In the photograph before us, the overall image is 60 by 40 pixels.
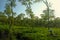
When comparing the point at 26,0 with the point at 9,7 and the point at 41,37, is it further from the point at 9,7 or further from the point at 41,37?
the point at 41,37

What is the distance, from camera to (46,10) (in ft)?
69.8

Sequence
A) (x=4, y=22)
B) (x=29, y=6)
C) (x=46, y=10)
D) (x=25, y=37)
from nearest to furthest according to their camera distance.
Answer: (x=25, y=37) < (x=29, y=6) < (x=46, y=10) < (x=4, y=22)

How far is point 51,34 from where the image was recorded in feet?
63.4

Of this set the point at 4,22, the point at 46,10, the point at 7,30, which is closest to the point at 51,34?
the point at 46,10

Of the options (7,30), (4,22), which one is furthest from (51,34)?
(4,22)

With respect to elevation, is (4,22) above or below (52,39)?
above

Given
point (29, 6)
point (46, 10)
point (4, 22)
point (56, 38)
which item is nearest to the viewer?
point (56, 38)

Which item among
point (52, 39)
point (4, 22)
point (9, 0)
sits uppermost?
point (9, 0)

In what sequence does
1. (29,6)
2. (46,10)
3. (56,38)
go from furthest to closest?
(46,10)
(29,6)
(56,38)

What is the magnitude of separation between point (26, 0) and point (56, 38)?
212 inches

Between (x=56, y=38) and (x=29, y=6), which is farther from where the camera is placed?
(x=29, y=6)

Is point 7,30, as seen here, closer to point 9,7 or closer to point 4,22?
point 9,7

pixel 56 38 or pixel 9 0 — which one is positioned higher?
pixel 9 0

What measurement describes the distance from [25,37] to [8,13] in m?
3.42
